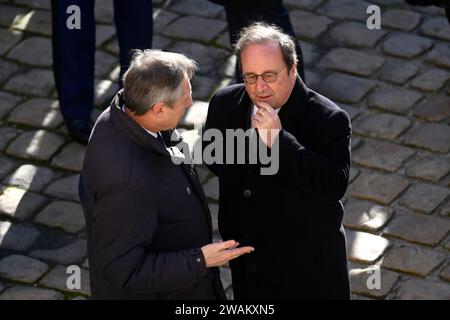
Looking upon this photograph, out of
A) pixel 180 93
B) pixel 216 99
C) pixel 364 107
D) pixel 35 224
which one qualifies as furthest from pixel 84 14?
pixel 180 93

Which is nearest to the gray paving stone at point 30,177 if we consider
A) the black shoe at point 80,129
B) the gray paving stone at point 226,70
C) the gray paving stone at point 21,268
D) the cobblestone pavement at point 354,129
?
the cobblestone pavement at point 354,129

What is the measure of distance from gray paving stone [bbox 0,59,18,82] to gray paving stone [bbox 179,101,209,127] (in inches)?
55.4

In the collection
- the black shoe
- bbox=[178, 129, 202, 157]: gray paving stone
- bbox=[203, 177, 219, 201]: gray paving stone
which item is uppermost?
the black shoe

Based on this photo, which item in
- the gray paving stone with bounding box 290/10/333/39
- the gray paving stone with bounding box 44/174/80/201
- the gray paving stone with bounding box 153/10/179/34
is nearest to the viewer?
the gray paving stone with bounding box 44/174/80/201

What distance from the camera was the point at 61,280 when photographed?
21.1 feet

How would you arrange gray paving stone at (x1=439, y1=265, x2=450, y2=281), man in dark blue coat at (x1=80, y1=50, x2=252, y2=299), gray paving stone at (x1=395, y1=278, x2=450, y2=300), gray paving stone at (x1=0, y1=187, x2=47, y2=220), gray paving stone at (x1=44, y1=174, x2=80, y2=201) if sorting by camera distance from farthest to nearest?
gray paving stone at (x1=44, y1=174, x2=80, y2=201)
gray paving stone at (x1=0, y1=187, x2=47, y2=220)
gray paving stone at (x1=439, y1=265, x2=450, y2=281)
gray paving stone at (x1=395, y1=278, x2=450, y2=300)
man in dark blue coat at (x1=80, y1=50, x2=252, y2=299)

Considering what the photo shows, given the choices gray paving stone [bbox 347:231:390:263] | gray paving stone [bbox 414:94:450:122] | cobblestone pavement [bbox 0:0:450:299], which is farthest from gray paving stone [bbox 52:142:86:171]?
gray paving stone [bbox 414:94:450:122]

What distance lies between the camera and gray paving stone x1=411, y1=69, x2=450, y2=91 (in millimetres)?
7999

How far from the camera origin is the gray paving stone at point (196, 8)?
8914 millimetres

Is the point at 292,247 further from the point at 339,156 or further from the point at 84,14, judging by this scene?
the point at 84,14

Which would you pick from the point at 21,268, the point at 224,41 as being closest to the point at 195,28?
the point at 224,41

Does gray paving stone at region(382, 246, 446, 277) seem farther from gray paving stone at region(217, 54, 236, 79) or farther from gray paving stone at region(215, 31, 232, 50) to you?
gray paving stone at region(215, 31, 232, 50)

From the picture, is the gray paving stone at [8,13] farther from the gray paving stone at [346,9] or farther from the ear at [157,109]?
the ear at [157,109]

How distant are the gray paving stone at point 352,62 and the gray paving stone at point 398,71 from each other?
70mm
